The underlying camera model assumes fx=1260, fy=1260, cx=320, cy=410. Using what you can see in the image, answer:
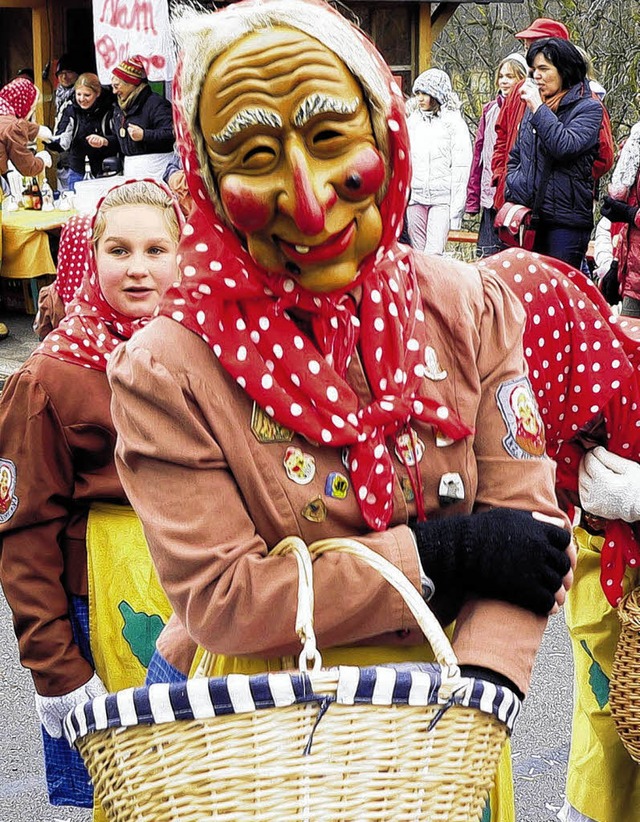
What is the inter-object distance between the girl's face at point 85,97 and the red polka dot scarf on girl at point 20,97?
0.53m

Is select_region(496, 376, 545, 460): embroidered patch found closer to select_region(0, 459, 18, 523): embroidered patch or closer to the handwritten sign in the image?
select_region(0, 459, 18, 523): embroidered patch

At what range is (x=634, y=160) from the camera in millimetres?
6266

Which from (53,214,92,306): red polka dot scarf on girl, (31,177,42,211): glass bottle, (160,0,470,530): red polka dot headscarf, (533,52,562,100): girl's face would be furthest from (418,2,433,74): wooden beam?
(160,0,470,530): red polka dot headscarf

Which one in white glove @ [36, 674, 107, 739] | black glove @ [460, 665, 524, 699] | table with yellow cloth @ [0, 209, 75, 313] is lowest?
table with yellow cloth @ [0, 209, 75, 313]

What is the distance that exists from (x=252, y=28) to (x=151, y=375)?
1.63 ft

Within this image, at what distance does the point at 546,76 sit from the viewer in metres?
7.55

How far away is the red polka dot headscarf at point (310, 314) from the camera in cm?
175

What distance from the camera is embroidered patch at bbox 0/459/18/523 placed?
2775 millimetres

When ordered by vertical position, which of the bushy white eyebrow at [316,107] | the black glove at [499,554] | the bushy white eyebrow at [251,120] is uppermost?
the bushy white eyebrow at [316,107]

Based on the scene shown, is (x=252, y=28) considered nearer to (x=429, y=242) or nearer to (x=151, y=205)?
(x=151, y=205)

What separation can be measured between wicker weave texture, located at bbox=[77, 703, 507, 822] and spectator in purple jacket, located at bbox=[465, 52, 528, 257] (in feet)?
25.7

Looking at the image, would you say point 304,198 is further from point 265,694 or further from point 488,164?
point 488,164

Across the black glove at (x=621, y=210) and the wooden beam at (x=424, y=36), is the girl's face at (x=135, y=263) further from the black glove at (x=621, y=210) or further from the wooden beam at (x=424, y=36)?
the wooden beam at (x=424, y=36)

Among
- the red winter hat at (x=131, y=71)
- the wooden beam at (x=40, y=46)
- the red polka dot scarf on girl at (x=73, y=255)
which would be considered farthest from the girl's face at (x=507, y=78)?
the red polka dot scarf on girl at (x=73, y=255)
